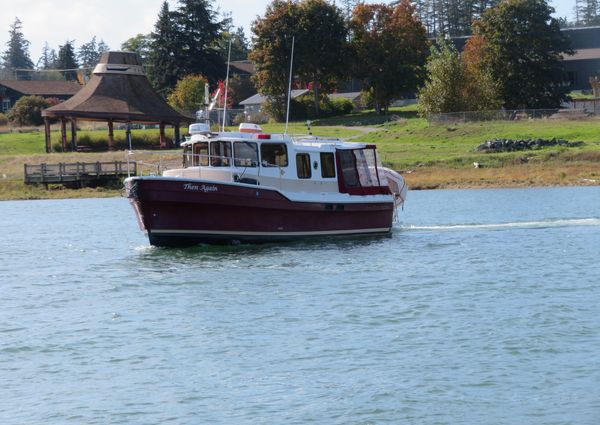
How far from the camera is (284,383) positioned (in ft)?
67.8

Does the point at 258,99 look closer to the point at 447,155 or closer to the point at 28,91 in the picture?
the point at 28,91

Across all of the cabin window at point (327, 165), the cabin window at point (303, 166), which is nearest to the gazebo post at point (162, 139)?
the cabin window at point (327, 165)

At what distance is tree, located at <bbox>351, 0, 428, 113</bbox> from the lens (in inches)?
4473

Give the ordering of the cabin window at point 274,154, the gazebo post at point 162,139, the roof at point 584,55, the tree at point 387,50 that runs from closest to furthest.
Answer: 1. the cabin window at point 274,154
2. the gazebo post at point 162,139
3. the tree at point 387,50
4. the roof at point 584,55

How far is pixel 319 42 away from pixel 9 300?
85541mm

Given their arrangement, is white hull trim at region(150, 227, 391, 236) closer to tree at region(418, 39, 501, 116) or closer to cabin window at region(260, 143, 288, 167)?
cabin window at region(260, 143, 288, 167)

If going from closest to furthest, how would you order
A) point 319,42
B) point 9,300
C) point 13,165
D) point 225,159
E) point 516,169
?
1. point 9,300
2. point 225,159
3. point 516,169
4. point 13,165
5. point 319,42

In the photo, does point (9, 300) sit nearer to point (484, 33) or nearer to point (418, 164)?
point (418, 164)

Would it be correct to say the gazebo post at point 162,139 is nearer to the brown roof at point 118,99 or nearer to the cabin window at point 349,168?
the brown roof at point 118,99

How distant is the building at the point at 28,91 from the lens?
149 meters

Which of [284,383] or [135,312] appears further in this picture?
[135,312]

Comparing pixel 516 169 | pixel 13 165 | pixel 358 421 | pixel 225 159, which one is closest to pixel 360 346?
pixel 358 421

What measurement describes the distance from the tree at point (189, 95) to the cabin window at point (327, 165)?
77.5 metres

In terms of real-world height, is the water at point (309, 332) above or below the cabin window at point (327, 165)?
below
